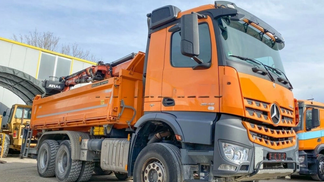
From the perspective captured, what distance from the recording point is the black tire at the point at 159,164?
13.9 feet

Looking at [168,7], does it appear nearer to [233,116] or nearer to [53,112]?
[233,116]

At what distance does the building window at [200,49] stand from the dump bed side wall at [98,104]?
1.40 metres

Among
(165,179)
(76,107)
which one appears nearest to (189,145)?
(165,179)

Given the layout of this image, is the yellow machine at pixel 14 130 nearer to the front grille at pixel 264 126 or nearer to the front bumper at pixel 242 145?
the front bumper at pixel 242 145

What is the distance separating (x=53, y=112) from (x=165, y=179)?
17.3ft

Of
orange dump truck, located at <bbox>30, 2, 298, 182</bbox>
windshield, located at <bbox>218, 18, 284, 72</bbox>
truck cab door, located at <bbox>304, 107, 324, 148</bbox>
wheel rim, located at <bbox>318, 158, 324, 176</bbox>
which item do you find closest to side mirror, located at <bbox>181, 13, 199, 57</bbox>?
orange dump truck, located at <bbox>30, 2, 298, 182</bbox>

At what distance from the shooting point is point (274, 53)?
5.33 m

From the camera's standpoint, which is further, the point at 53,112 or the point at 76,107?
the point at 53,112

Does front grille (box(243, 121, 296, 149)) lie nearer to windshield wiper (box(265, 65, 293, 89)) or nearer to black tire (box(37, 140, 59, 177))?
windshield wiper (box(265, 65, 293, 89))

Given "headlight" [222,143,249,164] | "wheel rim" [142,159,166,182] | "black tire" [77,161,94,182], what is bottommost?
"black tire" [77,161,94,182]

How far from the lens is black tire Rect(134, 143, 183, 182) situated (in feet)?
13.9

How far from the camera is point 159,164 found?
14.8ft

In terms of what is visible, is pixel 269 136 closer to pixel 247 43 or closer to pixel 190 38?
pixel 247 43

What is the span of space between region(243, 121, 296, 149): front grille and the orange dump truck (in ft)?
0.05
